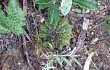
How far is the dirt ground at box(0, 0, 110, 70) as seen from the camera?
1.68m

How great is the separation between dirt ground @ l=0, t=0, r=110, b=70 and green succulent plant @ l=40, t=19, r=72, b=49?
7cm

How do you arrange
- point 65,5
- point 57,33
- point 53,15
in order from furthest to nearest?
point 57,33, point 53,15, point 65,5

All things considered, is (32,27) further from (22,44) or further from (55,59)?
(55,59)

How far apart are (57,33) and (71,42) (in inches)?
5.4

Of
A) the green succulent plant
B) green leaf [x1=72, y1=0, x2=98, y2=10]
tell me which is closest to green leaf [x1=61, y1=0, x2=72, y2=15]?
green leaf [x1=72, y1=0, x2=98, y2=10]

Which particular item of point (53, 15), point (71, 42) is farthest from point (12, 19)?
point (71, 42)

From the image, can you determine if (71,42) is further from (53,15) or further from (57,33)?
(53,15)

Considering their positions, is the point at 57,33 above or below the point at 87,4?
below

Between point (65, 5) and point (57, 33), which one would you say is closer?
point (65, 5)

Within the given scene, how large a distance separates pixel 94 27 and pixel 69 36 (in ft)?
0.70

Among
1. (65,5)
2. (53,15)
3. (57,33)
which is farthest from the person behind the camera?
(57,33)

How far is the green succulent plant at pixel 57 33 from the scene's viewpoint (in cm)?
167

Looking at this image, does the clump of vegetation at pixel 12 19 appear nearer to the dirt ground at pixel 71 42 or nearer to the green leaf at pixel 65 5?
the dirt ground at pixel 71 42

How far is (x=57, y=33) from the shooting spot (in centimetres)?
168
